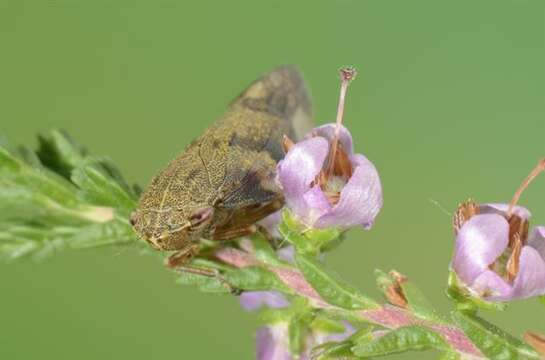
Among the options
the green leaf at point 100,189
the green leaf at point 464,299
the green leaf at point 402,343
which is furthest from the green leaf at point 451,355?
the green leaf at point 100,189

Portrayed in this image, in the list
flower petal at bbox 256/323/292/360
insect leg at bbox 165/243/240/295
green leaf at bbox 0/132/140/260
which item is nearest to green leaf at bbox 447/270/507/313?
flower petal at bbox 256/323/292/360

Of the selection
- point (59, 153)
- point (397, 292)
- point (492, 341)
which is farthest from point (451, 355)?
point (59, 153)

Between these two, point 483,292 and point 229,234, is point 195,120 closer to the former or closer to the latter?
point 229,234

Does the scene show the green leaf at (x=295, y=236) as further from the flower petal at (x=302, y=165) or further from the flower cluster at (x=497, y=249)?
the flower cluster at (x=497, y=249)

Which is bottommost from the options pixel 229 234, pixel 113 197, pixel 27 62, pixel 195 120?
pixel 229 234

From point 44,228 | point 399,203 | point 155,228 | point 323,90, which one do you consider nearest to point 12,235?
point 44,228

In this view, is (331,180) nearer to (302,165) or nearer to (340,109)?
(302,165)
